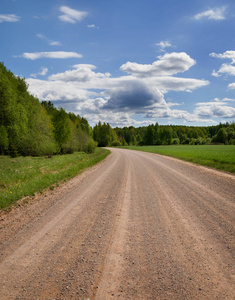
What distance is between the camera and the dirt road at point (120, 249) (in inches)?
117

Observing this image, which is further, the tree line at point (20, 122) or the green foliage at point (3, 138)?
the tree line at point (20, 122)

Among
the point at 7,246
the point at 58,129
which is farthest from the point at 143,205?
the point at 58,129

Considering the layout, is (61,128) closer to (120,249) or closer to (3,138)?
(3,138)

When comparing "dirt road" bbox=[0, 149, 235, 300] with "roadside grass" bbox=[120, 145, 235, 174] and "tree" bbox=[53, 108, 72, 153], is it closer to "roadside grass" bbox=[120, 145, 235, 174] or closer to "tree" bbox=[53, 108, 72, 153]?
"roadside grass" bbox=[120, 145, 235, 174]

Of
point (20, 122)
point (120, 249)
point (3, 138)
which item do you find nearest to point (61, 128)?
point (20, 122)

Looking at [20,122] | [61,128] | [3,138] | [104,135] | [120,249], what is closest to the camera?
[120,249]

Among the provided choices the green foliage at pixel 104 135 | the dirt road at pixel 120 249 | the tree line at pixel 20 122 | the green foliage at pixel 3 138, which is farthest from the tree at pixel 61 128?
the green foliage at pixel 104 135

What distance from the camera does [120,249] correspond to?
13.4 ft

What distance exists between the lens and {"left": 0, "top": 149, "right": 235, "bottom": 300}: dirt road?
9.75 feet

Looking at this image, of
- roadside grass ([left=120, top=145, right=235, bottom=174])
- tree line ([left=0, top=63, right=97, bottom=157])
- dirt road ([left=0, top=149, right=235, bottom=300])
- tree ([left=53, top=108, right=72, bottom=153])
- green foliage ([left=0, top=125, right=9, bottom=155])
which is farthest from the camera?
tree ([left=53, top=108, right=72, bottom=153])

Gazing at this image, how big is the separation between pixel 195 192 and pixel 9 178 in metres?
10.8

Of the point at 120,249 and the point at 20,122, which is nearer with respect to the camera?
the point at 120,249

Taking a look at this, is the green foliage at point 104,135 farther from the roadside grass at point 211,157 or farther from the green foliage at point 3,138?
the green foliage at point 3,138

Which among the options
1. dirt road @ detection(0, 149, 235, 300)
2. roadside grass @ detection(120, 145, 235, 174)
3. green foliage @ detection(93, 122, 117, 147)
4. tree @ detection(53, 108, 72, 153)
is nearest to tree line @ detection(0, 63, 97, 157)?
tree @ detection(53, 108, 72, 153)
